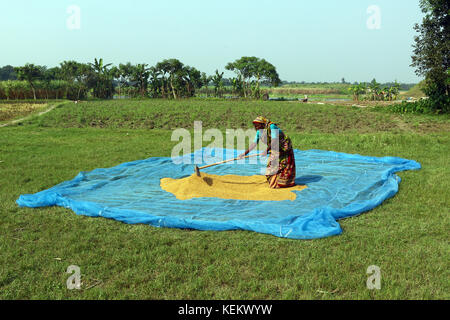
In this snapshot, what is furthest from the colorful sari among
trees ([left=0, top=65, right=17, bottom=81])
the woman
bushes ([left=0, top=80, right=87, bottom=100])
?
trees ([left=0, top=65, right=17, bottom=81])

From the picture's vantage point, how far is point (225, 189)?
5.60 metres

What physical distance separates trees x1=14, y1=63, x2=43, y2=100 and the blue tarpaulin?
33714mm

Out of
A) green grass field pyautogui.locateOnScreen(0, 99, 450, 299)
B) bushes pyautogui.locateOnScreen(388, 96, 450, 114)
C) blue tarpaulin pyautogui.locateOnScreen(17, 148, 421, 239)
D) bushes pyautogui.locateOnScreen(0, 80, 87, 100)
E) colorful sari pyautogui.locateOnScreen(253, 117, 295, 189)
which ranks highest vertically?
bushes pyautogui.locateOnScreen(0, 80, 87, 100)

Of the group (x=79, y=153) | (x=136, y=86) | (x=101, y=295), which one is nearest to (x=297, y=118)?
(x=79, y=153)

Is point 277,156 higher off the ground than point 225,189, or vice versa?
point 277,156

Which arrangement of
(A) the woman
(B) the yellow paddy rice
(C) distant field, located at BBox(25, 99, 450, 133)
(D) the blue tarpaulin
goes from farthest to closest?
(C) distant field, located at BBox(25, 99, 450, 133) < (A) the woman < (B) the yellow paddy rice < (D) the blue tarpaulin

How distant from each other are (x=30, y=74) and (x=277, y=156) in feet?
121

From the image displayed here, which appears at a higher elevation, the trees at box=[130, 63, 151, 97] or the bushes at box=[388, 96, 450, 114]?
the trees at box=[130, 63, 151, 97]

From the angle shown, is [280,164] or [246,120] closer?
[280,164]

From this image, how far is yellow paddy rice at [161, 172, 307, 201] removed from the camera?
5.28 meters

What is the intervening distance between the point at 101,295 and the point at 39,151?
779 cm

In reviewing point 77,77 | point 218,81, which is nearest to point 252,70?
point 218,81

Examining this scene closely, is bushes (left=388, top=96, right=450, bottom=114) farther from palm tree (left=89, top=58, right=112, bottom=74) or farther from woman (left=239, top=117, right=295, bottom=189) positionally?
palm tree (left=89, top=58, right=112, bottom=74)

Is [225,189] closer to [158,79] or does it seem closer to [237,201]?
[237,201]
